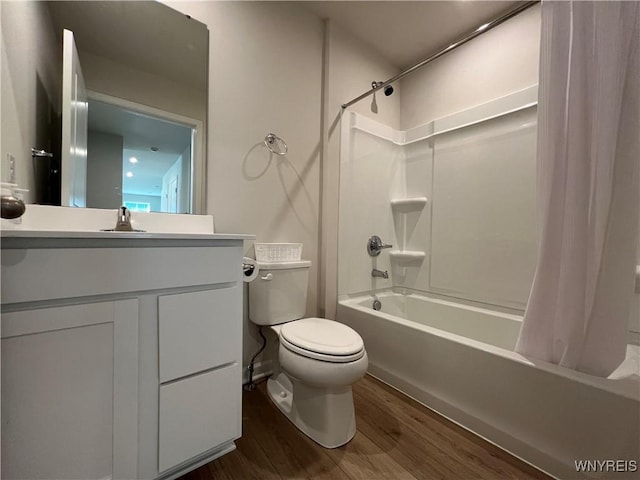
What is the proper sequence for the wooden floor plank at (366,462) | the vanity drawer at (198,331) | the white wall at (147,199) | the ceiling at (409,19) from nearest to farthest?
the vanity drawer at (198,331), the wooden floor plank at (366,462), the white wall at (147,199), the ceiling at (409,19)

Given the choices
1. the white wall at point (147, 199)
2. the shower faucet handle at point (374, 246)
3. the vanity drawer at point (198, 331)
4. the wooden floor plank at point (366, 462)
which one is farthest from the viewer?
the shower faucet handle at point (374, 246)

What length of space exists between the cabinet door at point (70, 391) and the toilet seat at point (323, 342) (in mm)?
591

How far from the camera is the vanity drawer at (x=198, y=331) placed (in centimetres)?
81

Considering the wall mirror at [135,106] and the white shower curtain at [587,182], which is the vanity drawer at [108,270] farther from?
the white shower curtain at [587,182]

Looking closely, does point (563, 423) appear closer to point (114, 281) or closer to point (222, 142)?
point (114, 281)

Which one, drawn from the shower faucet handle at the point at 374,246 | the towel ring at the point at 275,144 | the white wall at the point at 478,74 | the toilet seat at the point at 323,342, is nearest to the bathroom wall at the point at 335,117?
the shower faucet handle at the point at 374,246

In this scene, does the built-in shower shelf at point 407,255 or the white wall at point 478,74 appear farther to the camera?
the built-in shower shelf at point 407,255

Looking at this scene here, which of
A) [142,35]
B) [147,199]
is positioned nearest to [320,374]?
[147,199]

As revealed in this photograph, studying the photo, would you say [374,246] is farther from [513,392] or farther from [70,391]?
[70,391]

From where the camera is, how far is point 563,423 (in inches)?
37.8

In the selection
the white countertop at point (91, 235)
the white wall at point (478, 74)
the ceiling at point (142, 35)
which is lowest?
the white countertop at point (91, 235)

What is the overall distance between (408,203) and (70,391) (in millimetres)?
2177
